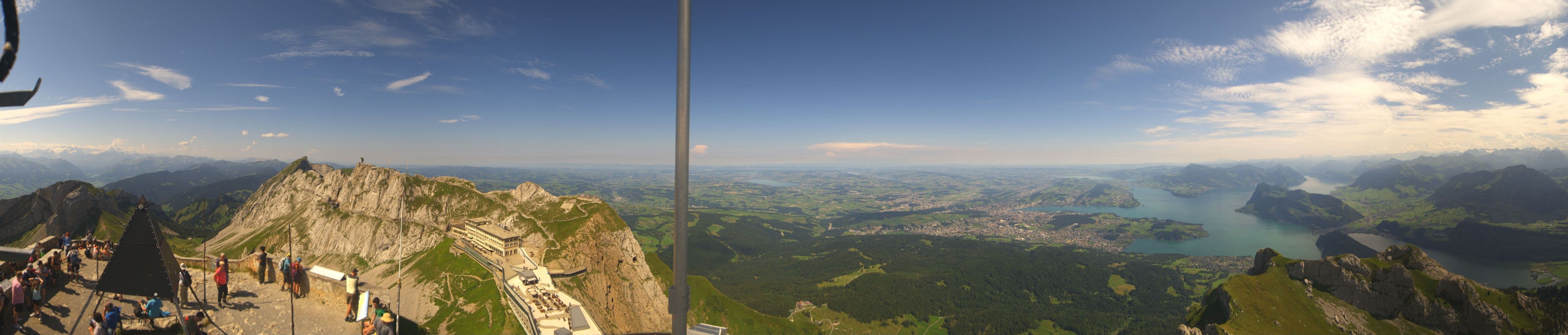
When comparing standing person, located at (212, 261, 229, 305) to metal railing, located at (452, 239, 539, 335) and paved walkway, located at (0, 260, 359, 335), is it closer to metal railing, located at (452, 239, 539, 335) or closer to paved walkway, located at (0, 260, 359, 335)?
paved walkway, located at (0, 260, 359, 335)

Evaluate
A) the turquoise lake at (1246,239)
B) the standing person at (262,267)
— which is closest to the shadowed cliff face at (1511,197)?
the turquoise lake at (1246,239)

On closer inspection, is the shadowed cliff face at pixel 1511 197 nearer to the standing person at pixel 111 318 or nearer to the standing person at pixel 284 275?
the standing person at pixel 284 275

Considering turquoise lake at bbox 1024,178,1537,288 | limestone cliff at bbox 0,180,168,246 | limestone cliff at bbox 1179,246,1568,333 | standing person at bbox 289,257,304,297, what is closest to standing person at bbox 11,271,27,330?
standing person at bbox 289,257,304,297

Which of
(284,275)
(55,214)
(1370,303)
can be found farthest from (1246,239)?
(55,214)

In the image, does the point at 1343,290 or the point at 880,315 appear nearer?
the point at 1343,290

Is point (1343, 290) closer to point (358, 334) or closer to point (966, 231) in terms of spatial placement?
point (358, 334)

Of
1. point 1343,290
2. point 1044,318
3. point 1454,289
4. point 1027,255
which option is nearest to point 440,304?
point 1343,290

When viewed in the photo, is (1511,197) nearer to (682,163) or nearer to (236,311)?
(682,163)
